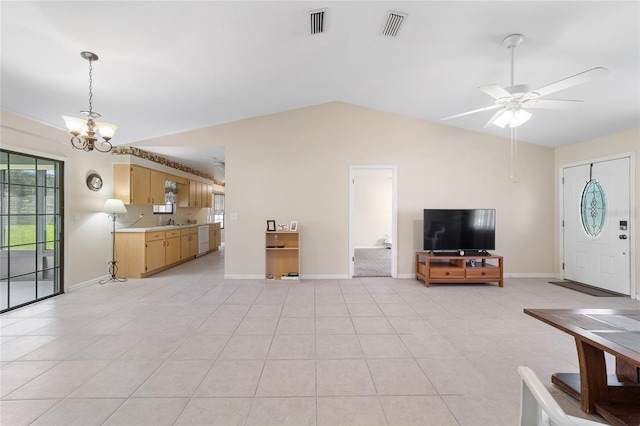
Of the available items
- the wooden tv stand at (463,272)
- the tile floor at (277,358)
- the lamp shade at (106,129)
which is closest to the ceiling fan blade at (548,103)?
the tile floor at (277,358)

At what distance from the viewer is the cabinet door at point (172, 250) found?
6.13 metres

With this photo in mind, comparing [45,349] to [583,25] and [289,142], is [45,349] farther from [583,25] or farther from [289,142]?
[583,25]

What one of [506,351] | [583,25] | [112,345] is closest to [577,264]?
[506,351]

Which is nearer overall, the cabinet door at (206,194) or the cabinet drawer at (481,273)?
the cabinet drawer at (481,273)

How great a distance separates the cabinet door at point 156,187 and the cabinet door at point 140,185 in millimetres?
71

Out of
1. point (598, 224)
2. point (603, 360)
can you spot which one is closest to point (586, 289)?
point (598, 224)

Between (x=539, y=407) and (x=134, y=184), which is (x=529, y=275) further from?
(x=134, y=184)

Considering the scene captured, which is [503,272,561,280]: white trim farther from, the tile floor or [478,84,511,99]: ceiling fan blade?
[478,84,511,99]: ceiling fan blade

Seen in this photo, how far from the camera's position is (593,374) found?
68.4 inches

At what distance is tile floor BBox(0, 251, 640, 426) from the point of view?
1.79m

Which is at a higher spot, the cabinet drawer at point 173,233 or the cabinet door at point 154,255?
the cabinet drawer at point 173,233

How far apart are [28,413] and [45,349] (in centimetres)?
107

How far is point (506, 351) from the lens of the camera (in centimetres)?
253

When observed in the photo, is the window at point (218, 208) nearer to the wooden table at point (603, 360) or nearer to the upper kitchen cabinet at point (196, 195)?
the upper kitchen cabinet at point (196, 195)
